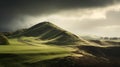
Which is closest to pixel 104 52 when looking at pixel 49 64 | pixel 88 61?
pixel 88 61

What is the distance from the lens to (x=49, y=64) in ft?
340

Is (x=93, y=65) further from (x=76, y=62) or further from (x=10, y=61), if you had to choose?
(x=10, y=61)

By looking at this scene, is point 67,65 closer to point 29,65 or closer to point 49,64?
point 49,64

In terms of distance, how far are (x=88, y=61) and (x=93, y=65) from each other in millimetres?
4954

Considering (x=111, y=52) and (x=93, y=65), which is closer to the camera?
(x=93, y=65)

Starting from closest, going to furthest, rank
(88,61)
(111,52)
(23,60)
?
(23,60) < (88,61) < (111,52)

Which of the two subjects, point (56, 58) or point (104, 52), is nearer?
point (56, 58)

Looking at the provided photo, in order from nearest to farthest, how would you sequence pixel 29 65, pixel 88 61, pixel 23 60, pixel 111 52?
pixel 29 65, pixel 23 60, pixel 88 61, pixel 111 52

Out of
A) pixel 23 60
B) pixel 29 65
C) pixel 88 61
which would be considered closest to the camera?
pixel 29 65

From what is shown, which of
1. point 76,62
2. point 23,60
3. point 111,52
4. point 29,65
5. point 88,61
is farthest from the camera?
point 111,52

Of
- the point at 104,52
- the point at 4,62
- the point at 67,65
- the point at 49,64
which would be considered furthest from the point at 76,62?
the point at 104,52

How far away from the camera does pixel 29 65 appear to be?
325ft

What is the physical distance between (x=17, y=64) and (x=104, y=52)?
3339 inches

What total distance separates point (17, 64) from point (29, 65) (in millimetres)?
5120
